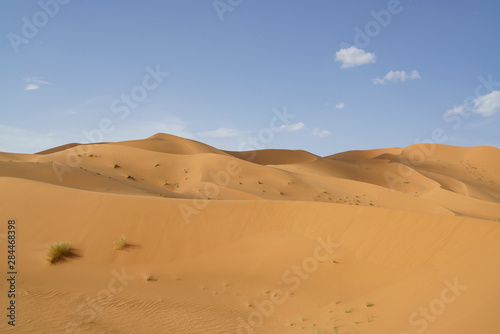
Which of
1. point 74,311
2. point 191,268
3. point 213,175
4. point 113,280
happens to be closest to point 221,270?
point 191,268

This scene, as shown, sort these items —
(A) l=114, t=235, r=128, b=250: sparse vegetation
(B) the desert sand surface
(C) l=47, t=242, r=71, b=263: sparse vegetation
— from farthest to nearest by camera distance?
1. (A) l=114, t=235, r=128, b=250: sparse vegetation
2. (C) l=47, t=242, r=71, b=263: sparse vegetation
3. (B) the desert sand surface

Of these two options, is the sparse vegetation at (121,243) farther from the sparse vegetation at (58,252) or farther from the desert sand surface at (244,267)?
the sparse vegetation at (58,252)

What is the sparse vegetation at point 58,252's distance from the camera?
764 cm

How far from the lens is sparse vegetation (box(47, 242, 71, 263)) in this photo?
7645mm

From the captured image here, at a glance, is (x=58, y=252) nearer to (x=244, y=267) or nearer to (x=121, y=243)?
(x=121, y=243)

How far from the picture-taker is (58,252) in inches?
308

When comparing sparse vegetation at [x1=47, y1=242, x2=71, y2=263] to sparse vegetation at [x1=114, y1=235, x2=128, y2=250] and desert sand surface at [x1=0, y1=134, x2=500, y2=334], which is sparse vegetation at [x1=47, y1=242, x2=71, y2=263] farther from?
sparse vegetation at [x1=114, y1=235, x2=128, y2=250]

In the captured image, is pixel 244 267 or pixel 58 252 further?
pixel 244 267

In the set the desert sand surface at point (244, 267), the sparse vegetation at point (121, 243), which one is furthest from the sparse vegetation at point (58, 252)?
the sparse vegetation at point (121, 243)

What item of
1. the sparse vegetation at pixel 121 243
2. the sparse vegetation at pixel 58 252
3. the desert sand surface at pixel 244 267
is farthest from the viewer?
the sparse vegetation at pixel 121 243

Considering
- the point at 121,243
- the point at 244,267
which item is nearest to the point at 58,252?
the point at 121,243

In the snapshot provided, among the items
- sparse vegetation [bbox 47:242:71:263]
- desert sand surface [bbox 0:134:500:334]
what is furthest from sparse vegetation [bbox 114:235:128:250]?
sparse vegetation [bbox 47:242:71:263]

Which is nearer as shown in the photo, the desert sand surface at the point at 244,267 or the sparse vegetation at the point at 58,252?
the desert sand surface at the point at 244,267

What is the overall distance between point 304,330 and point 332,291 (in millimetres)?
1807
